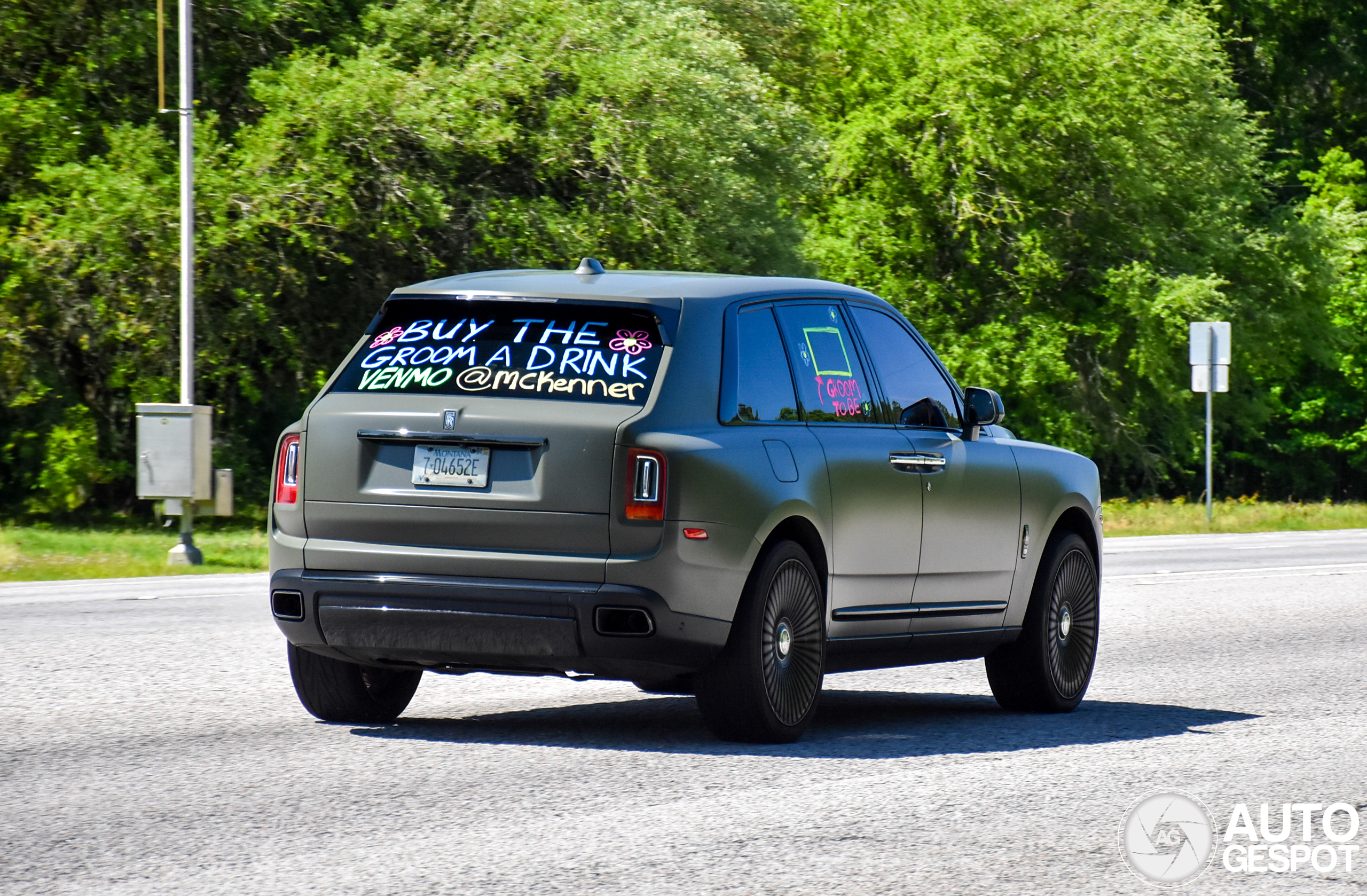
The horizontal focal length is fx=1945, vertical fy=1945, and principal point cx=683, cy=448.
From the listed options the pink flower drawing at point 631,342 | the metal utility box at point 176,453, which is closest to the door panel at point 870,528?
the pink flower drawing at point 631,342

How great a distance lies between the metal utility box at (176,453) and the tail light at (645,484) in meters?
12.3

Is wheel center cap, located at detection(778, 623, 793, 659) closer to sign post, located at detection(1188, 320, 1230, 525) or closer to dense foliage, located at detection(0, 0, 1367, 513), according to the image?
dense foliage, located at detection(0, 0, 1367, 513)

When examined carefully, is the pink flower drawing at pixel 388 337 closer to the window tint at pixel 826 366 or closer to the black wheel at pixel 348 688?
the black wheel at pixel 348 688

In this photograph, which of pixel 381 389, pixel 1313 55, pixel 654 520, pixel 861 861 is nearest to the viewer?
pixel 861 861

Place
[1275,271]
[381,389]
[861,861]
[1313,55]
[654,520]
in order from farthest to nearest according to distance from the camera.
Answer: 1. [1313,55]
2. [1275,271]
3. [381,389]
4. [654,520]
5. [861,861]

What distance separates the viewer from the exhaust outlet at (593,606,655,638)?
7152mm

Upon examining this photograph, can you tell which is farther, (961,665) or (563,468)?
(961,665)

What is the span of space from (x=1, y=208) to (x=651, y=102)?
8.72m

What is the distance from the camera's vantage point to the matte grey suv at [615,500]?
7.20 metres

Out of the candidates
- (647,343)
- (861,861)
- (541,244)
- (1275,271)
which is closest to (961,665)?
(647,343)

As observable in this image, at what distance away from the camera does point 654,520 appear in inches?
283

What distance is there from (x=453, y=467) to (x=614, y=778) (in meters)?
1.34

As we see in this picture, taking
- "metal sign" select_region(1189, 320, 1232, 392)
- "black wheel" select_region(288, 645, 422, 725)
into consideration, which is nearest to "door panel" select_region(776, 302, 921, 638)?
"black wheel" select_region(288, 645, 422, 725)

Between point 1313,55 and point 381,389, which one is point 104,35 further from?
point 1313,55
